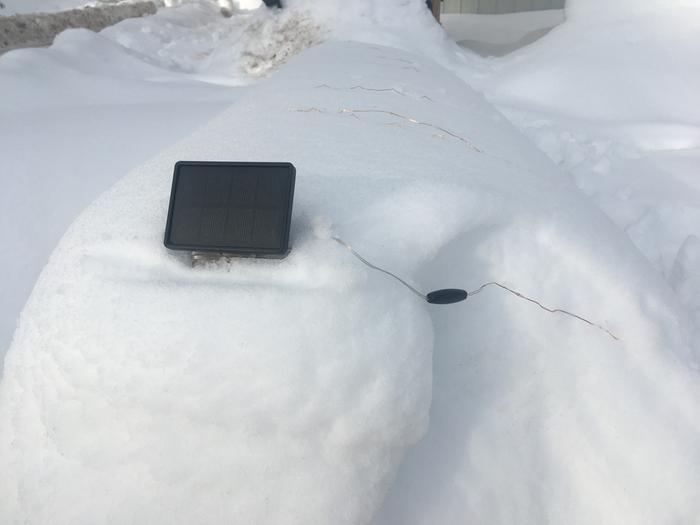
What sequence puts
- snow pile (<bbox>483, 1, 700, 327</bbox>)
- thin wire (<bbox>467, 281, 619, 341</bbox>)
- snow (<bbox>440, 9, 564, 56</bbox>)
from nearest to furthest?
1. thin wire (<bbox>467, 281, 619, 341</bbox>)
2. snow pile (<bbox>483, 1, 700, 327</bbox>)
3. snow (<bbox>440, 9, 564, 56</bbox>)

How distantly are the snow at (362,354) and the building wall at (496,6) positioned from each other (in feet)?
9.25

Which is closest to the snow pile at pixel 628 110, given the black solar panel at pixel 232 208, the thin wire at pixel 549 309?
the thin wire at pixel 549 309

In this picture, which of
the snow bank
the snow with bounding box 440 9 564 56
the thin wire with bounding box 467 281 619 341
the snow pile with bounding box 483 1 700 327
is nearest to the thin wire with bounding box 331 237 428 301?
the thin wire with bounding box 467 281 619 341

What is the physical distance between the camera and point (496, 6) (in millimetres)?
3514

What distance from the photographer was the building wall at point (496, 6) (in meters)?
3.33

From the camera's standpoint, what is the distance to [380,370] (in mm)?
585

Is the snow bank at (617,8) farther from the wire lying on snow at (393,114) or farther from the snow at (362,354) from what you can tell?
the wire lying on snow at (393,114)

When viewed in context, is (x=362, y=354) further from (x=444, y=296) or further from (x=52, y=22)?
(x=52, y=22)

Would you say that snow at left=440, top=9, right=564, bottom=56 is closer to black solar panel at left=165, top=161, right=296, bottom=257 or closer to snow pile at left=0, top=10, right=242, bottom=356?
snow pile at left=0, top=10, right=242, bottom=356

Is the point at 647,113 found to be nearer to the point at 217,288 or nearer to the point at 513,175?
the point at 513,175

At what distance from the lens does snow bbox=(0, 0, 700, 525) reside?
1.83ft

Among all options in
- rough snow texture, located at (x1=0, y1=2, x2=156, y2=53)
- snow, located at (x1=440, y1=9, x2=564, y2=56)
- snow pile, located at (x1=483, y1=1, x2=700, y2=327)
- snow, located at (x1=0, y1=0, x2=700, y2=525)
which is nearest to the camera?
snow, located at (x1=0, y1=0, x2=700, y2=525)

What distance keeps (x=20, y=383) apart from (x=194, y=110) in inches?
47.2

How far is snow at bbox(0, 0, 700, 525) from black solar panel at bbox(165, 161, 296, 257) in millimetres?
40
